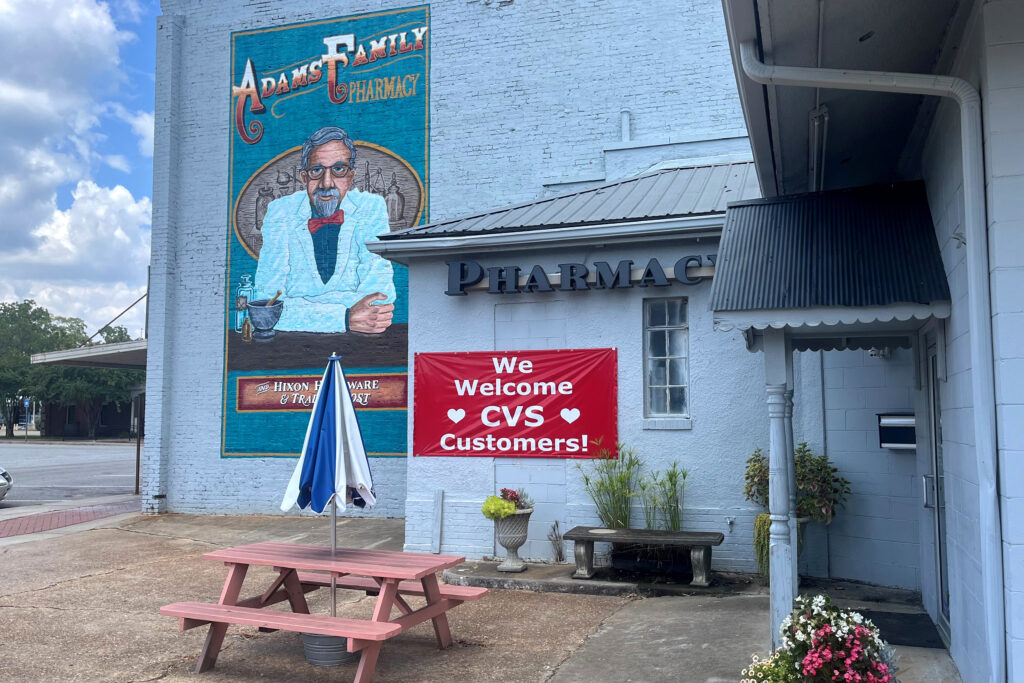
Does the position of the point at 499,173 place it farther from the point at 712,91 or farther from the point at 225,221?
the point at 225,221

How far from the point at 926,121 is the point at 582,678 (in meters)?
4.54

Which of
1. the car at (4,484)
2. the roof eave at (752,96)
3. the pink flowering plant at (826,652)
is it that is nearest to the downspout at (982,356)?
the pink flowering plant at (826,652)

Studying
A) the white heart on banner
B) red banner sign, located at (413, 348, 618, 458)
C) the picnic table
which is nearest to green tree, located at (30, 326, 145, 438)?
red banner sign, located at (413, 348, 618, 458)

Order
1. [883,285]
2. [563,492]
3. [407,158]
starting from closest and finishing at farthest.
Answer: [883,285] < [563,492] < [407,158]

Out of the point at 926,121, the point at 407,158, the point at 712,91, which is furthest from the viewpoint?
the point at 407,158

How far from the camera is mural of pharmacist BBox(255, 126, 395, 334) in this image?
47.6ft

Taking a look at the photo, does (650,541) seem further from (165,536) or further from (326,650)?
(165,536)

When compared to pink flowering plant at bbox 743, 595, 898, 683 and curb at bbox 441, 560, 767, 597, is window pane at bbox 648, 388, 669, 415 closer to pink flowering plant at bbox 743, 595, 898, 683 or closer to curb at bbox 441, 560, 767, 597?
curb at bbox 441, 560, 767, 597

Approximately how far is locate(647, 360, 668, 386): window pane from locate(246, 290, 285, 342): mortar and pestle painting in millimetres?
7252

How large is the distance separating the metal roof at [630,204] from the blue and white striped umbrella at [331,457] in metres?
4.35

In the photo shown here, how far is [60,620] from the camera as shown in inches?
319

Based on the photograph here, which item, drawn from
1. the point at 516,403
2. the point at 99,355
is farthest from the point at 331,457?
the point at 99,355

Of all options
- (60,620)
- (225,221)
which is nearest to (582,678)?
(60,620)

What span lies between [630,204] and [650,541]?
4.22 meters
